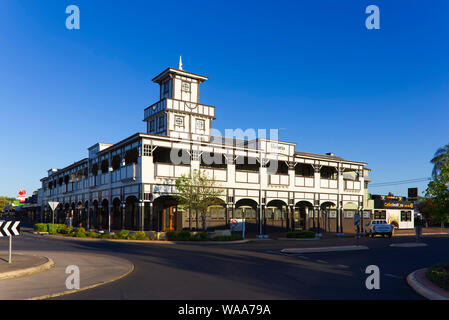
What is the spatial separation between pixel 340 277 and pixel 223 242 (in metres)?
16.2

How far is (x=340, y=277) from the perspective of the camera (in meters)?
12.9

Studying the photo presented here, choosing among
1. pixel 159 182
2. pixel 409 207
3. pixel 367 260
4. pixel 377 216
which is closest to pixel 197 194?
pixel 159 182

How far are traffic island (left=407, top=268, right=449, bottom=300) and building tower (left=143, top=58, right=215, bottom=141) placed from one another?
29.1 metres

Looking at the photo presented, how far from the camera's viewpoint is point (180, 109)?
40188 mm

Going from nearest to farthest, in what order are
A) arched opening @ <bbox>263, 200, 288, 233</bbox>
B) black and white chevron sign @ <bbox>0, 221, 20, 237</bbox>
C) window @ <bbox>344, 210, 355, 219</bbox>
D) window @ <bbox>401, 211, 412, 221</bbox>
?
black and white chevron sign @ <bbox>0, 221, 20, 237</bbox> → arched opening @ <bbox>263, 200, 288, 233</bbox> → window @ <bbox>344, 210, 355, 219</bbox> → window @ <bbox>401, 211, 412, 221</bbox>

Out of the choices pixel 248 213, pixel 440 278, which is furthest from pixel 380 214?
pixel 440 278

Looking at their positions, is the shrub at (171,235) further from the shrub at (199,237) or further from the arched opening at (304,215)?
the arched opening at (304,215)

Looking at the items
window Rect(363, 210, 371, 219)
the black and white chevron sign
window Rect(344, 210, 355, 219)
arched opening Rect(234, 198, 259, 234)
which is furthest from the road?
window Rect(363, 210, 371, 219)

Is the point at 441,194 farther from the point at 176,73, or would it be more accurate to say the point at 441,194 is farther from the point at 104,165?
the point at 104,165

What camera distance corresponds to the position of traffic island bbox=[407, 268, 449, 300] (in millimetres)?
9555

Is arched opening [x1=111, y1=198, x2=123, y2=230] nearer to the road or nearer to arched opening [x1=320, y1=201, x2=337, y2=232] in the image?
arched opening [x1=320, y1=201, x2=337, y2=232]

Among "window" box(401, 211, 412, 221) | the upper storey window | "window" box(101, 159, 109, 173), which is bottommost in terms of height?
"window" box(401, 211, 412, 221)

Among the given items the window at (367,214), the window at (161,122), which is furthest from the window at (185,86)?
the window at (367,214)

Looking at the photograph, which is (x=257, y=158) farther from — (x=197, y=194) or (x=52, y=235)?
(x=52, y=235)
